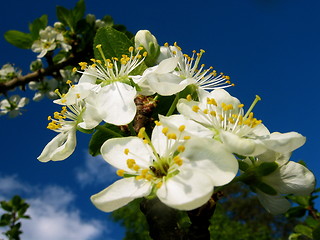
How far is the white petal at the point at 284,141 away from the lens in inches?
35.1

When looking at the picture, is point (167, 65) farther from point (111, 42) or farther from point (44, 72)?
point (44, 72)

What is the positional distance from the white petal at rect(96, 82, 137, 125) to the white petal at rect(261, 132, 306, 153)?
396 mm

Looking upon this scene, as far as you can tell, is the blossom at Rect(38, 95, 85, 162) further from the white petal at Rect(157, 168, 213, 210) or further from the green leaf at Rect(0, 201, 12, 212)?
the green leaf at Rect(0, 201, 12, 212)

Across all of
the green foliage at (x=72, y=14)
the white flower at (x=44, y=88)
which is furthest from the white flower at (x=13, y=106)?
the green foliage at (x=72, y=14)

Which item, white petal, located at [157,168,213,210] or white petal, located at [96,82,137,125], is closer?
white petal, located at [157,168,213,210]

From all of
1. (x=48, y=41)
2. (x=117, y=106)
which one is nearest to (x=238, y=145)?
(x=117, y=106)

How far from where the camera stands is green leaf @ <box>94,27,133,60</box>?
1.27 metres

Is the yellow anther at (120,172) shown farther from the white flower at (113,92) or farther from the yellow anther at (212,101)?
the yellow anther at (212,101)

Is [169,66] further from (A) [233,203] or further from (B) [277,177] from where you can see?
(A) [233,203]

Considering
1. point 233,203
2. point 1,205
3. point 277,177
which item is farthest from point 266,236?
point 277,177

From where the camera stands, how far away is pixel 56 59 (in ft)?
11.4

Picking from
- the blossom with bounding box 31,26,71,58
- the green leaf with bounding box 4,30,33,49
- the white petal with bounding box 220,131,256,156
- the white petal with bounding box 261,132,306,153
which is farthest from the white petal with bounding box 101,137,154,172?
the green leaf with bounding box 4,30,33,49

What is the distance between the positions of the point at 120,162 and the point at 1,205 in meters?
3.76

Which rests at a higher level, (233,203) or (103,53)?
(233,203)
